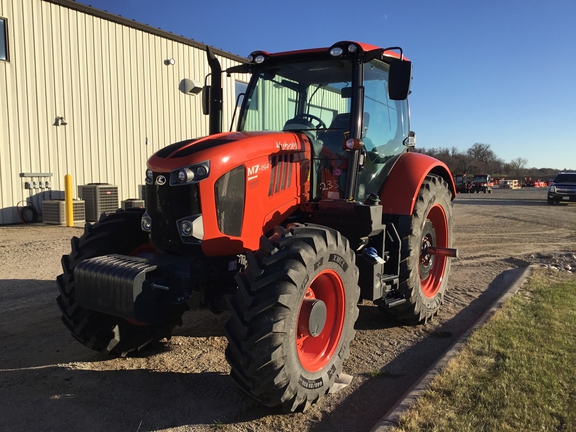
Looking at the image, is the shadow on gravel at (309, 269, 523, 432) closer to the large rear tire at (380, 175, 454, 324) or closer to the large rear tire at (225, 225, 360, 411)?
the large rear tire at (225, 225, 360, 411)

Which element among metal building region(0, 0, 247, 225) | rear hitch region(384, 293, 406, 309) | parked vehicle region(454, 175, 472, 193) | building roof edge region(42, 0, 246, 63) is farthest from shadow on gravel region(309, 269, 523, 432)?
parked vehicle region(454, 175, 472, 193)

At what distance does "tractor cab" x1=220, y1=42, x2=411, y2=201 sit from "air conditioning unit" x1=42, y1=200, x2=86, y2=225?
837 centimetres

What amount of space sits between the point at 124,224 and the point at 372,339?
7.84ft

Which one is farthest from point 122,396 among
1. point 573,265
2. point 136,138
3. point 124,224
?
point 136,138

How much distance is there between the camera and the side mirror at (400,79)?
3689 mm

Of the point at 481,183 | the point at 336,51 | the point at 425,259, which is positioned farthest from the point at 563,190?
the point at 336,51

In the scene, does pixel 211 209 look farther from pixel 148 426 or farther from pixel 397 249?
pixel 397 249

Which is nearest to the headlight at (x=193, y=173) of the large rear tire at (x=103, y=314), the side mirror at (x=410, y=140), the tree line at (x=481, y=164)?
the large rear tire at (x=103, y=314)

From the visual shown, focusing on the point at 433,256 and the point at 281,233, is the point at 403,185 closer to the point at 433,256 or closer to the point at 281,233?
the point at 433,256

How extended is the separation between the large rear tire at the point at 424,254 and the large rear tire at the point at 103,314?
2076 mm

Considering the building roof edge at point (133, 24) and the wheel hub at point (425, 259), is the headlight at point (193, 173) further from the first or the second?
the building roof edge at point (133, 24)

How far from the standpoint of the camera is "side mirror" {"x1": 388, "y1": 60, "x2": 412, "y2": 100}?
3689 mm

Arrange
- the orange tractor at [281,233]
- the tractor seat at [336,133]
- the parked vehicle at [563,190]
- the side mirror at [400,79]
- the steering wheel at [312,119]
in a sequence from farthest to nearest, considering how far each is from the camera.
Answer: the parked vehicle at [563,190]
the steering wheel at [312,119]
the tractor seat at [336,133]
the side mirror at [400,79]
the orange tractor at [281,233]

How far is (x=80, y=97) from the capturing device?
41.4ft
